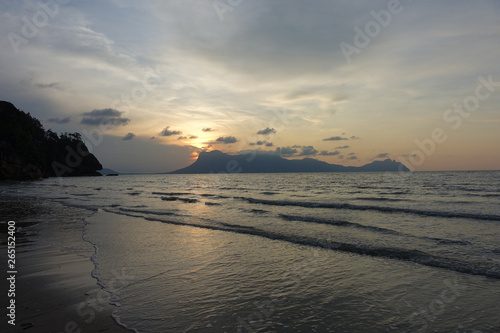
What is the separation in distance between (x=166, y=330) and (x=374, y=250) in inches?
338

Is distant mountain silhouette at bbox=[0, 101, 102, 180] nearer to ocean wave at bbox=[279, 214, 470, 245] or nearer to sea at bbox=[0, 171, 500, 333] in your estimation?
sea at bbox=[0, 171, 500, 333]

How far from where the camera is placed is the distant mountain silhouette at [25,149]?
79812mm

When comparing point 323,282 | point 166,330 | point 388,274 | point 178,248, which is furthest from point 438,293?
point 178,248

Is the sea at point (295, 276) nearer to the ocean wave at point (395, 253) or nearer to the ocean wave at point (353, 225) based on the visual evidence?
the ocean wave at point (395, 253)

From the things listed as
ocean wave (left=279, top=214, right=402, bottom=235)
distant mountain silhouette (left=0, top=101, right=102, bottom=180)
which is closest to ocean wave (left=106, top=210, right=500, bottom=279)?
ocean wave (left=279, top=214, right=402, bottom=235)

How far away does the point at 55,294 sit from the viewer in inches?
253

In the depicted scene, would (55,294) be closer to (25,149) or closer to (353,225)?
(353,225)

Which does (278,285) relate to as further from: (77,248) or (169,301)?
(77,248)

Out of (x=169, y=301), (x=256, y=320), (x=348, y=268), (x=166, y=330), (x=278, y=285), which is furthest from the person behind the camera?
(x=348, y=268)

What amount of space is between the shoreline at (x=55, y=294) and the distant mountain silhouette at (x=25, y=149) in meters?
91.1

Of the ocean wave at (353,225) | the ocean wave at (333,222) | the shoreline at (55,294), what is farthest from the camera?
the ocean wave at (333,222)

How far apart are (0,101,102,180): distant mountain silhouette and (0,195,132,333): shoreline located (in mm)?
91054

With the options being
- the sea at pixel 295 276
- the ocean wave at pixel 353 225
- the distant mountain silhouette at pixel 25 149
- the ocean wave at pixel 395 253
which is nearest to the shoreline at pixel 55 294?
the sea at pixel 295 276

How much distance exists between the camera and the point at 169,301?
20.3 feet
